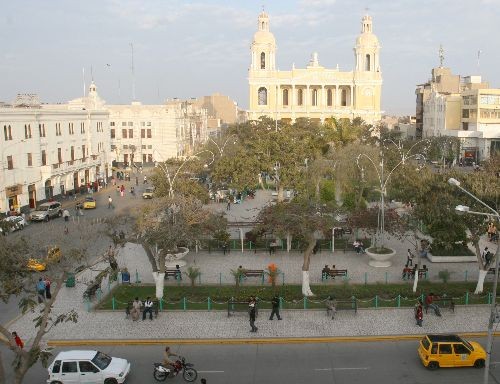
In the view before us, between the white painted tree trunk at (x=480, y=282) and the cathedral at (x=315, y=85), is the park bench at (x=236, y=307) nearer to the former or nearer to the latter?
the white painted tree trunk at (x=480, y=282)

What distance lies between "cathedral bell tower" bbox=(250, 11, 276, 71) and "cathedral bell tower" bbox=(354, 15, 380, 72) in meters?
13.3

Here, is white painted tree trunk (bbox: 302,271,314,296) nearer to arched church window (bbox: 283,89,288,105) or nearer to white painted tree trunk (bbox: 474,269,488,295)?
white painted tree trunk (bbox: 474,269,488,295)

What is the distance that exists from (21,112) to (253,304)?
3227cm

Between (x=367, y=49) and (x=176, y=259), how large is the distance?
65.3m

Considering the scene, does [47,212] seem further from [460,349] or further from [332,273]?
[460,349]

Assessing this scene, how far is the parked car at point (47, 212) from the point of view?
39250mm

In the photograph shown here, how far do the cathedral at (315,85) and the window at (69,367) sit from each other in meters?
69.8

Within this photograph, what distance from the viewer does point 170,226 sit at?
72.8 feet

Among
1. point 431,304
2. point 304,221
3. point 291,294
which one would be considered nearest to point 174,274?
point 291,294

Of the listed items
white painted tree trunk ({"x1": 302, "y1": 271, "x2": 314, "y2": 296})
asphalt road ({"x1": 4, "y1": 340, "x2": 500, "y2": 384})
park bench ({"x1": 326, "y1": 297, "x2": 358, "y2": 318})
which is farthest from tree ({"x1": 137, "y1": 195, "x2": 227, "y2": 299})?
park bench ({"x1": 326, "y1": 297, "x2": 358, "y2": 318})

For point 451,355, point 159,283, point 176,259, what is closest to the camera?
point 451,355

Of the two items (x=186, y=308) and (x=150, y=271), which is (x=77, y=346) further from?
(x=150, y=271)

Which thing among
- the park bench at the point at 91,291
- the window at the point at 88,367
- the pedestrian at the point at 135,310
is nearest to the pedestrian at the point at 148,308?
the pedestrian at the point at 135,310

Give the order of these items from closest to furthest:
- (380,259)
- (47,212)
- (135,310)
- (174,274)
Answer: (135,310) < (174,274) < (380,259) < (47,212)
